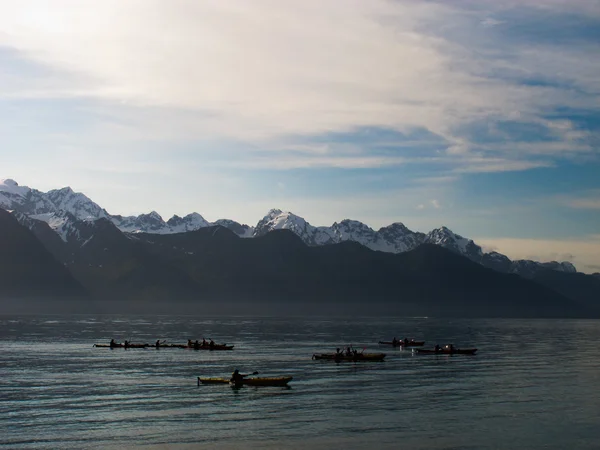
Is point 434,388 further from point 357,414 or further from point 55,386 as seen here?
point 55,386

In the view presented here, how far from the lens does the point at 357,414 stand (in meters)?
79.4

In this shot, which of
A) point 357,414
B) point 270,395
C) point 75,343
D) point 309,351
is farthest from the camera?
point 75,343

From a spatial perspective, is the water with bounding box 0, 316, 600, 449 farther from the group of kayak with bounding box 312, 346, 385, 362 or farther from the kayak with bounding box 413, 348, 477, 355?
the kayak with bounding box 413, 348, 477, 355

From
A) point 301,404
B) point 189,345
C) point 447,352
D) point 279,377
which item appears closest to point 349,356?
point 447,352

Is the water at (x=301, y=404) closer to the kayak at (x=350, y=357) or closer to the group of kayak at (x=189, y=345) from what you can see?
the kayak at (x=350, y=357)

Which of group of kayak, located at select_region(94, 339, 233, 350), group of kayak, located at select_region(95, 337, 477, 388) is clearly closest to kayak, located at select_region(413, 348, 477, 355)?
group of kayak, located at select_region(95, 337, 477, 388)

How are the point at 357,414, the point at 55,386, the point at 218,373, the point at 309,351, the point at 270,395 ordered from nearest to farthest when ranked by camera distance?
the point at 357,414
the point at 270,395
the point at 55,386
the point at 218,373
the point at 309,351

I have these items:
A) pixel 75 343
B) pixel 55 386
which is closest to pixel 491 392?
pixel 55 386

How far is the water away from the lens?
68250 mm

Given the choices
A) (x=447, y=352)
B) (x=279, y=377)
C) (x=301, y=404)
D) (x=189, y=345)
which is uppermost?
(x=189, y=345)

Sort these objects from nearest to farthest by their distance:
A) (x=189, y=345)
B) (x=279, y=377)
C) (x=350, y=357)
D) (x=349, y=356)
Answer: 1. (x=279, y=377)
2. (x=350, y=357)
3. (x=349, y=356)
4. (x=189, y=345)

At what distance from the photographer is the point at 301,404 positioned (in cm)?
8519

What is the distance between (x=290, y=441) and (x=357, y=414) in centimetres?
1442

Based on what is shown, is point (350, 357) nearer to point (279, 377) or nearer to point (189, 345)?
point (279, 377)
